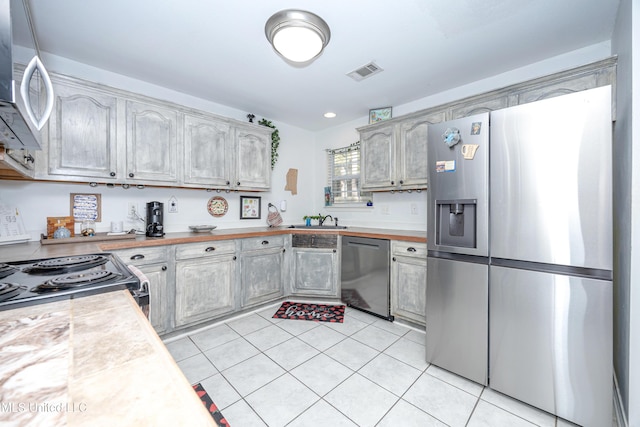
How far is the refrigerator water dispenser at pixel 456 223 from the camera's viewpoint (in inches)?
70.8

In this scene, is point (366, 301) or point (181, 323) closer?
point (181, 323)

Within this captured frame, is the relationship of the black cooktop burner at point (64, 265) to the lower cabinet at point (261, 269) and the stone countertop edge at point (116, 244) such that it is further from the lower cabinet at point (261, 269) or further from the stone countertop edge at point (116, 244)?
the lower cabinet at point (261, 269)

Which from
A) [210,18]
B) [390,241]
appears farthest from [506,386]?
[210,18]

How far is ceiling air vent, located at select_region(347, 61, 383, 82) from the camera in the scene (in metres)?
2.37

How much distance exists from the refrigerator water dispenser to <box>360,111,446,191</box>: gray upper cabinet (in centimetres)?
84

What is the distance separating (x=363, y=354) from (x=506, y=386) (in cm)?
95

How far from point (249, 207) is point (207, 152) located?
0.95 metres

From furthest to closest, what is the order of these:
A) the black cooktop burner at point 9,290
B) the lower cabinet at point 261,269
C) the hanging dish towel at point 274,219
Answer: the hanging dish towel at point 274,219, the lower cabinet at point 261,269, the black cooktop burner at point 9,290

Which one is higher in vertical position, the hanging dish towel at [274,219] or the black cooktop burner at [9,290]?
the hanging dish towel at [274,219]

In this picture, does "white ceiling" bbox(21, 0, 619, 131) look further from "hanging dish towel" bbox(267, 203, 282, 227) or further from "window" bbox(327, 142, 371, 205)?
"hanging dish towel" bbox(267, 203, 282, 227)

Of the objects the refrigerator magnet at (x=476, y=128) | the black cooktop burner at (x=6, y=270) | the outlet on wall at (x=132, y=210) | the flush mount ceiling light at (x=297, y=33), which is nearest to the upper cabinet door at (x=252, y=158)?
the outlet on wall at (x=132, y=210)

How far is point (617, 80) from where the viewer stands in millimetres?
1756

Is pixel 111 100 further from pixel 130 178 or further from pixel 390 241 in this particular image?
pixel 390 241

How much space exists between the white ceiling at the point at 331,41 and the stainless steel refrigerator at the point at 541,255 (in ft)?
2.37
